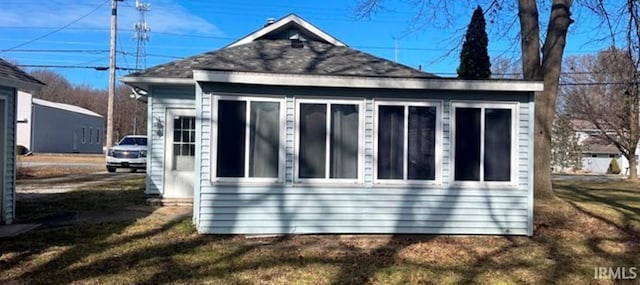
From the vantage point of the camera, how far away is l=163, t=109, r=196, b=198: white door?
11.5 m

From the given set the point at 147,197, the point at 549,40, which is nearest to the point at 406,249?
the point at 147,197

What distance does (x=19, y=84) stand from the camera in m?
8.48

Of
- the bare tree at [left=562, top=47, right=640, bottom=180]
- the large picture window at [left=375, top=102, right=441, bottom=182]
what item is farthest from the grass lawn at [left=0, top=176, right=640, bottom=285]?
the bare tree at [left=562, top=47, right=640, bottom=180]

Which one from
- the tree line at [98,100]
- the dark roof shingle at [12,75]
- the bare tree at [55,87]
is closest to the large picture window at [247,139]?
the dark roof shingle at [12,75]

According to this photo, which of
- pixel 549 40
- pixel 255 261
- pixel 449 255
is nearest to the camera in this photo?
pixel 255 261

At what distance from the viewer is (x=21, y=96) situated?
33.6 meters

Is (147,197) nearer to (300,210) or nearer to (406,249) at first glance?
(300,210)

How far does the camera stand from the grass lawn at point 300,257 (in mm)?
5738

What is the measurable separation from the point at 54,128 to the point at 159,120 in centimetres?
3177

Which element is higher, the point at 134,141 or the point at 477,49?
the point at 477,49

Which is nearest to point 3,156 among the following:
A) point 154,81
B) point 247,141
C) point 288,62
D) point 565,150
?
point 154,81

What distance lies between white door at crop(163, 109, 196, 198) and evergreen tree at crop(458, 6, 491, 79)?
7676 millimetres

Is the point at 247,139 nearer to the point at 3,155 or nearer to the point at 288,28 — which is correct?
the point at 3,155

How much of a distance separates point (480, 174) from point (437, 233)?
1171 mm
